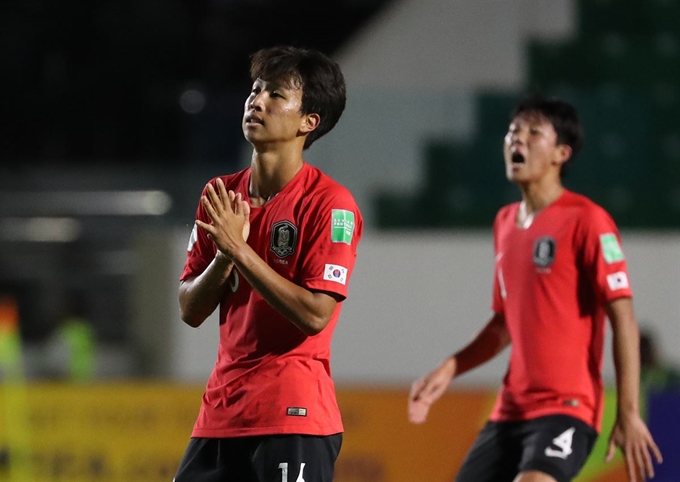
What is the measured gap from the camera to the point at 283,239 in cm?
299

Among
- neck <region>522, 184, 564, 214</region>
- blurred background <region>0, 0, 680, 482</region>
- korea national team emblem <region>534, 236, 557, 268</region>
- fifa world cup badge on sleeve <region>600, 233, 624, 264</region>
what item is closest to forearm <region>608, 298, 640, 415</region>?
fifa world cup badge on sleeve <region>600, 233, 624, 264</region>

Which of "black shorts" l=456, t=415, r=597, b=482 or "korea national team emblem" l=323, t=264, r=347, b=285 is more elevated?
"korea national team emblem" l=323, t=264, r=347, b=285

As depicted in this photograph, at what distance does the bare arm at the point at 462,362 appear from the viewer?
397 centimetres

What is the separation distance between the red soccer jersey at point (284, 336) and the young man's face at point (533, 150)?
1.26 metres

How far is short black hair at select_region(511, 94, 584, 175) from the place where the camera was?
4207 millimetres

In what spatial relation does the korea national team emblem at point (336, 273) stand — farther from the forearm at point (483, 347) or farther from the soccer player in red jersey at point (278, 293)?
the forearm at point (483, 347)

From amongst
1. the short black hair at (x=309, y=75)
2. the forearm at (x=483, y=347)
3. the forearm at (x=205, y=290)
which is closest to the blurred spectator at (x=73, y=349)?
the forearm at (x=483, y=347)

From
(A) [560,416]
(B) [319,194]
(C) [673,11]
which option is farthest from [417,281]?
(B) [319,194]

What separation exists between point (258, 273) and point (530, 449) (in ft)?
4.76

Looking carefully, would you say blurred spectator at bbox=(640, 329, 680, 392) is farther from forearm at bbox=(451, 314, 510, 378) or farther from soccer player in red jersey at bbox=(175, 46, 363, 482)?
soccer player in red jersey at bbox=(175, 46, 363, 482)

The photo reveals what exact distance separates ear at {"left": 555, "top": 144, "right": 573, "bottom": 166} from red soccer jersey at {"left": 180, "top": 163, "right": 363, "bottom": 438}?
1.37 meters

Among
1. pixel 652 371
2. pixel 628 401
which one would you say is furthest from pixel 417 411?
pixel 652 371

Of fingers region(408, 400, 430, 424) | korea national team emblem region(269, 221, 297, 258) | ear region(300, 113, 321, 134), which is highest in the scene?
ear region(300, 113, 321, 134)

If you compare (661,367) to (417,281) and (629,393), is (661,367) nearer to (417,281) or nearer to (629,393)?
(417,281)
